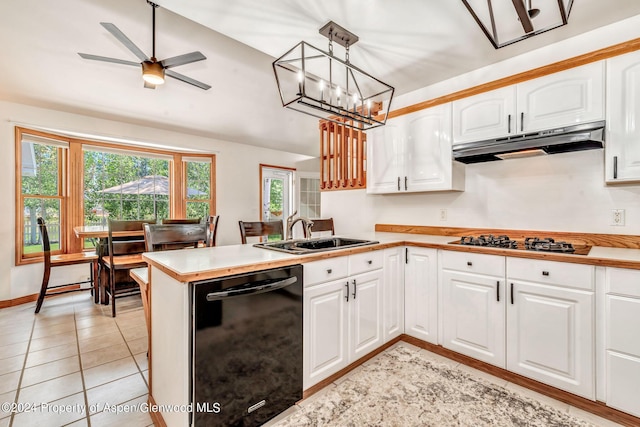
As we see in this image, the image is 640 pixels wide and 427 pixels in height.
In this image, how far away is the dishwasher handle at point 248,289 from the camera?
4.24ft

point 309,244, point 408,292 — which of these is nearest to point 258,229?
point 309,244

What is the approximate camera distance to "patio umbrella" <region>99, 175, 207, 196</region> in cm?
449

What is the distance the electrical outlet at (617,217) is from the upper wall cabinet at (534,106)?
0.70m

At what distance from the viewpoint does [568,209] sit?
7.32 feet

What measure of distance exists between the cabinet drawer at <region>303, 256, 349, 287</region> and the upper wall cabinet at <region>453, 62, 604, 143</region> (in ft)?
5.22

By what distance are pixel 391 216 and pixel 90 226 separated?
435 cm

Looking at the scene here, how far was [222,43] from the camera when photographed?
257cm

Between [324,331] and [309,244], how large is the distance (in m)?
0.73

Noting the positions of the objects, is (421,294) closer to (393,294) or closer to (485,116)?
(393,294)

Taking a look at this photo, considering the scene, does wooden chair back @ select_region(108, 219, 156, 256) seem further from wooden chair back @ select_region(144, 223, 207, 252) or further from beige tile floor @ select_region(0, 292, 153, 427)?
wooden chair back @ select_region(144, 223, 207, 252)

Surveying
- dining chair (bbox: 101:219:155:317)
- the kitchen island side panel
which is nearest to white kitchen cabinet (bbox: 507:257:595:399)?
the kitchen island side panel

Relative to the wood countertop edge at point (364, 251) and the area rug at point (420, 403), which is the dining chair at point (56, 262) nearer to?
the wood countertop edge at point (364, 251)

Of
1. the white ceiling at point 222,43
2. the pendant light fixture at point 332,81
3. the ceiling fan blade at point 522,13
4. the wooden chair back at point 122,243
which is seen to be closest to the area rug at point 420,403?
the pendant light fixture at point 332,81

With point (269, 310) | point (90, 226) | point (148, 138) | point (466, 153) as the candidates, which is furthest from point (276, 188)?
point (269, 310)
